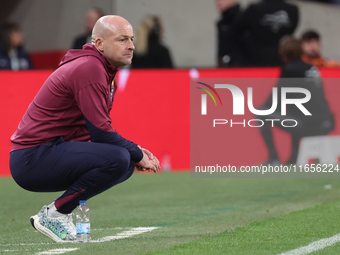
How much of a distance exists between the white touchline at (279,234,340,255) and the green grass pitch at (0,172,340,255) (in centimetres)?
6

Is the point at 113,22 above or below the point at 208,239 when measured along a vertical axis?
above

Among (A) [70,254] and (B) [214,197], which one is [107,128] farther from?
(B) [214,197]

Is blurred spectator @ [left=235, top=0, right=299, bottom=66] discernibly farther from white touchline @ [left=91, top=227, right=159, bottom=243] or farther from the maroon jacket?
the maroon jacket

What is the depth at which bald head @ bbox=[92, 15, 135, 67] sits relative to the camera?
4770 millimetres

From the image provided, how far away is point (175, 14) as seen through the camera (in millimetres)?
15688

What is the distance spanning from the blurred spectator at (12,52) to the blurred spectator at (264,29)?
12.0 feet

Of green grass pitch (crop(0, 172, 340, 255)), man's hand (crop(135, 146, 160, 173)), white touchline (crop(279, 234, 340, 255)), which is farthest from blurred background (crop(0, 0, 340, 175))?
white touchline (crop(279, 234, 340, 255))

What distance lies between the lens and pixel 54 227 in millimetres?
4898

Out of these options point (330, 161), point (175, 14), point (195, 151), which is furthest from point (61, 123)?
point (175, 14)

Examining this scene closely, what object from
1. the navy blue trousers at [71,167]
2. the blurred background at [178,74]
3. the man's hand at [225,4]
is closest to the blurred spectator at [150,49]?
the blurred background at [178,74]

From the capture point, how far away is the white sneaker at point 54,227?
16.0 ft

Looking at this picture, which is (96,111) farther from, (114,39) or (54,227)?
(54,227)

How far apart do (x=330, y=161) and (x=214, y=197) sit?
3342 millimetres

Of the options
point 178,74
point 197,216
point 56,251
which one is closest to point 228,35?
point 178,74
